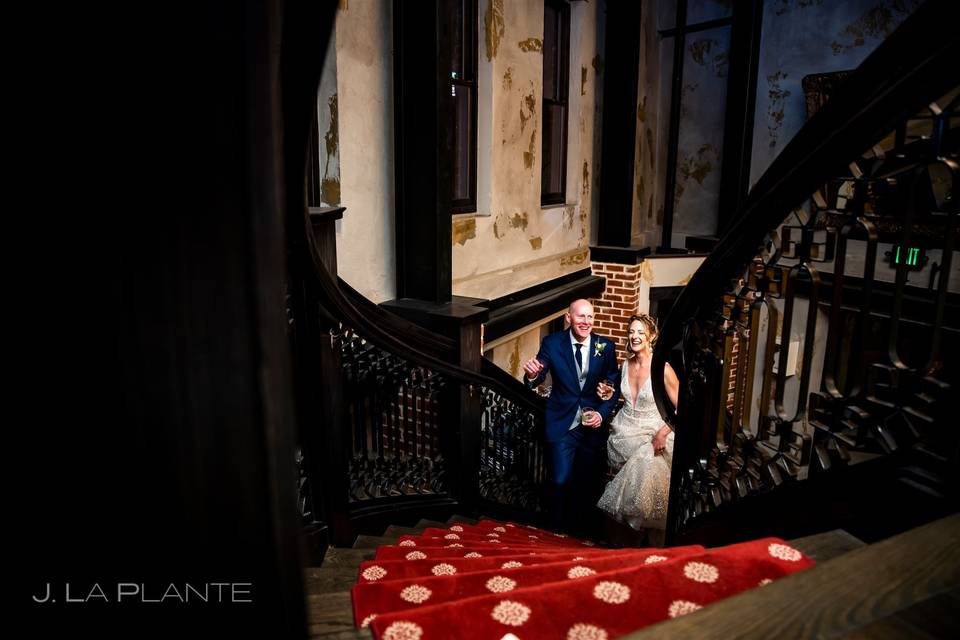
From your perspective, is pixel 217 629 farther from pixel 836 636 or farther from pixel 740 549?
pixel 740 549

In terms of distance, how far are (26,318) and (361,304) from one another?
2870mm

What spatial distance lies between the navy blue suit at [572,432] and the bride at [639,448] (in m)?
0.09

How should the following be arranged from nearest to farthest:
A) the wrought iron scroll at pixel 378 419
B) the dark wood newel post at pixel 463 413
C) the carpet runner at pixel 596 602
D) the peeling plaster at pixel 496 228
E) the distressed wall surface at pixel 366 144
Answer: the carpet runner at pixel 596 602 < the wrought iron scroll at pixel 378 419 < the dark wood newel post at pixel 463 413 < the distressed wall surface at pixel 366 144 < the peeling plaster at pixel 496 228

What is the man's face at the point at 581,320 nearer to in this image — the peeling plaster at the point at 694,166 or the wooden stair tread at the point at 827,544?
the wooden stair tread at the point at 827,544

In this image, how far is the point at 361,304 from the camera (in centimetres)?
345

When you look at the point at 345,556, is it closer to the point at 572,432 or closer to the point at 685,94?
the point at 572,432

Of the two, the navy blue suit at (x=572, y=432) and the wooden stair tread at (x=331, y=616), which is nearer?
the wooden stair tread at (x=331, y=616)

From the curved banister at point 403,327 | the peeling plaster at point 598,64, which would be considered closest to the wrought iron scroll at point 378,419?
the curved banister at point 403,327

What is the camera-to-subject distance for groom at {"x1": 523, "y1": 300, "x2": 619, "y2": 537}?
15.4 ft

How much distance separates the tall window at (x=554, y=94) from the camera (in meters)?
7.27

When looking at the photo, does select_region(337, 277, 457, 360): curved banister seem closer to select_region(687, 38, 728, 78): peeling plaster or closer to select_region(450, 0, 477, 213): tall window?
select_region(450, 0, 477, 213): tall window

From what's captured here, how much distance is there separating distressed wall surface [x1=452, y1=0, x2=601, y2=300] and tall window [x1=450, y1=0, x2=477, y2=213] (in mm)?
72

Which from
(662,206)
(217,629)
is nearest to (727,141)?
(662,206)

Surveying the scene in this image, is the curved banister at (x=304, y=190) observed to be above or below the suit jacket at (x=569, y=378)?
above
